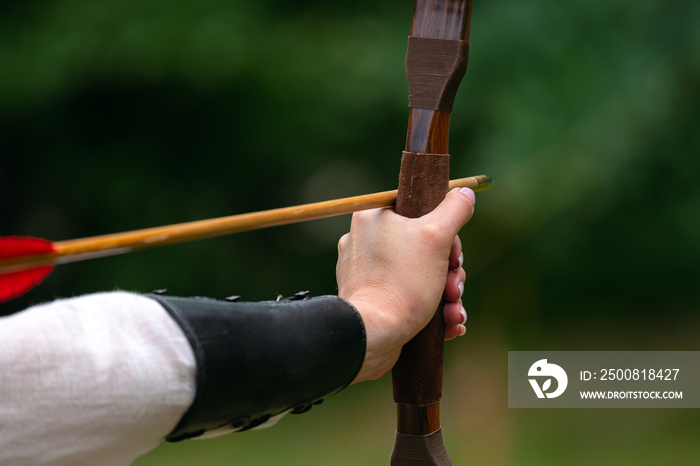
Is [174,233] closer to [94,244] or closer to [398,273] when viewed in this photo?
[94,244]

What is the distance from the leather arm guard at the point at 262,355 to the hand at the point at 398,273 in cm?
6

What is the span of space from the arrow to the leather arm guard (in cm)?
6

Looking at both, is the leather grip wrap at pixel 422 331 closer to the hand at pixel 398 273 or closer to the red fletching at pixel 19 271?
the hand at pixel 398 273

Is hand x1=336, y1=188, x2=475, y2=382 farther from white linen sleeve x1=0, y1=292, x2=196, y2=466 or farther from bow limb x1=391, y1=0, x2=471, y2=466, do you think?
white linen sleeve x1=0, y1=292, x2=196, y2=466

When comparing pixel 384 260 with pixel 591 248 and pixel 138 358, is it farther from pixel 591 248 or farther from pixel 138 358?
pixel 591 248

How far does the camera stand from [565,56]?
279 cm

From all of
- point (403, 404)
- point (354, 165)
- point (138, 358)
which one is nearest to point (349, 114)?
point (354, 165)

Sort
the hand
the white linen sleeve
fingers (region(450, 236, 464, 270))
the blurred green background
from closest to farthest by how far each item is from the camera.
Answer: the white linen sleeve
the hand
fingers (region(450, 236, 464, 270))
the blurred green background

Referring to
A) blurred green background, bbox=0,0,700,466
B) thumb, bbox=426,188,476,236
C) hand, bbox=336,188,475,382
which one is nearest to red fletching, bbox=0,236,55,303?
hand, bbox=336,188,475,382

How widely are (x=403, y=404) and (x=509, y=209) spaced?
6.28 feet

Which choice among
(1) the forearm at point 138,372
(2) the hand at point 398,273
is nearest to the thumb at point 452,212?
(2) the hand at point 398,273

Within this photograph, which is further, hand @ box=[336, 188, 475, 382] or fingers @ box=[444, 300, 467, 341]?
fingers @ box=[444, 300, 467, 341]

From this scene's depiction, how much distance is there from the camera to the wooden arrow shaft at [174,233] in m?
0.63

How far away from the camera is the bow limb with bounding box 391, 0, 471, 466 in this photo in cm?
97
